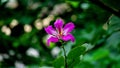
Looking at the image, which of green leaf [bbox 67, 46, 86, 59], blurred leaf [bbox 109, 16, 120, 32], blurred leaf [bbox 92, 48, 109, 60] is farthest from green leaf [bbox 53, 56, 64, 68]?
blurred leaf [bbox 92, 48, 109, 60]

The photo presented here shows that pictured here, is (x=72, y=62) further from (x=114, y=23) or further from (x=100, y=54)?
(x=100, y=54)

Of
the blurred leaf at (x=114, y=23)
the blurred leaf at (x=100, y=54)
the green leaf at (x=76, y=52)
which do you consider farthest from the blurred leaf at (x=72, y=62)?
the blurred leaf at (x=100, y=54)

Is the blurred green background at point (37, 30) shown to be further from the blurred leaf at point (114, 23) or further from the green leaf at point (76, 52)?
the green leaf at point (76, 52)

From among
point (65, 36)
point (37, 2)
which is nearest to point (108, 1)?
point (37, 2)

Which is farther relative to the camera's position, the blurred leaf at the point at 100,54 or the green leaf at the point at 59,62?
the blurred leaf at the point at 100,54

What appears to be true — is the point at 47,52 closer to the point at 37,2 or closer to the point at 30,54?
the point at 30,54

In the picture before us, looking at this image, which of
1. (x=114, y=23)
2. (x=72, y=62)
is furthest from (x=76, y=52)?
(x=114, y=23)

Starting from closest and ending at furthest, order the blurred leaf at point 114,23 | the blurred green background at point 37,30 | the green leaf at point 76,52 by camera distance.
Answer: the green leaf at point 76,52 → the blurred leaf at point 114,23 → the blurred green background at point 37,30

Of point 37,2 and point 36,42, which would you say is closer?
point 37,2
